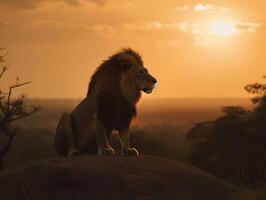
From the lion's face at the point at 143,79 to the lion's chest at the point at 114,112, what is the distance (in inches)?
15.1

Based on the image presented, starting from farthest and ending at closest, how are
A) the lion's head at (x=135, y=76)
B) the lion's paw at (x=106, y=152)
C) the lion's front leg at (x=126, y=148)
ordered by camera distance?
the lion's front leg at (x=126, y=148)
the lion's head at (x=135, y=76)
the lion's paw at (x=106, y=152)

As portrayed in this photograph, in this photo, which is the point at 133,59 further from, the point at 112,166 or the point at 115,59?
the point at 112,166

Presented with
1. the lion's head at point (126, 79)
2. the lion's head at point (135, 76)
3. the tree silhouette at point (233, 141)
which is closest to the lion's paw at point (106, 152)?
the lion's head at point (126, 79)

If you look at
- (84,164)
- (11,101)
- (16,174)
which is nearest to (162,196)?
(84,164)

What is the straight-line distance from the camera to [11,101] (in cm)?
2389

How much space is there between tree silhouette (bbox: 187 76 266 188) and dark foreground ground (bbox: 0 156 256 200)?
61.9ft

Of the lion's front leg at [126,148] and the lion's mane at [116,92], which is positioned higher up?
the lion's mane at [116,92]

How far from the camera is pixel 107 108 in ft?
33.3

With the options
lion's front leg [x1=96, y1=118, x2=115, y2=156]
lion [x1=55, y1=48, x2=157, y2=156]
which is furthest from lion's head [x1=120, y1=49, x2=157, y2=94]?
lion's front leg [x1=96, y1=118, x2=115, y2=156]

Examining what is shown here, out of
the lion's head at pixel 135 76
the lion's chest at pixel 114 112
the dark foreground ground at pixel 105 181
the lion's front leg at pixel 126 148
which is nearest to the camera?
the dark foreground ground at pixel 105 181

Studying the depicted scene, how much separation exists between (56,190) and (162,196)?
137 centimetres

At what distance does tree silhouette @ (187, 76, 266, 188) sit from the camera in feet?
94.7

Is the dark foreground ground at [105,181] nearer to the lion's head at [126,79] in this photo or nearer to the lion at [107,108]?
the lion at [107,108]

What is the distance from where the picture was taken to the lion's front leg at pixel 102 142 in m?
9.99
